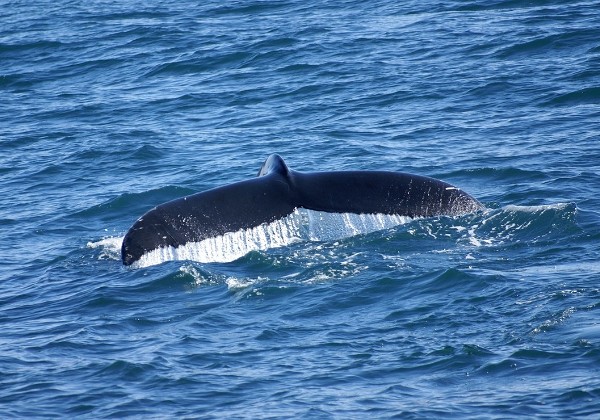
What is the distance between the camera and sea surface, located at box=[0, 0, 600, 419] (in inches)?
308

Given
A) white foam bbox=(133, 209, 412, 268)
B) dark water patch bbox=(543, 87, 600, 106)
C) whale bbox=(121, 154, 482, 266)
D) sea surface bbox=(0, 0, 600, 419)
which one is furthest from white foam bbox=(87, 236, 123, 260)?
dark water patch bbox=(543, 87, 600, 106)

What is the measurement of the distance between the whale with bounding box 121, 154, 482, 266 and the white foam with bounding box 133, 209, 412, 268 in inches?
2.0

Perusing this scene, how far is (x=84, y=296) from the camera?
10039 millimetres

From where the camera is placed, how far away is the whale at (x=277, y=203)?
9.41 meters

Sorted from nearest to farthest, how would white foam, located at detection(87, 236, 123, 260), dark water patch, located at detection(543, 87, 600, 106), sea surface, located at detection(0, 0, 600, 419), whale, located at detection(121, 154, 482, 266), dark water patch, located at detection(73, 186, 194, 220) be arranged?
sea surface, located at detection(0, 0, 600, 419) < whale, located at detection(121, 154, 482, 266) < white foam, located at detection(87, 236, 123, 260) < dark water patch, located at detection(73, 186, 194, 220) < dark water patch, located at detection(543, 87, 600, 106)

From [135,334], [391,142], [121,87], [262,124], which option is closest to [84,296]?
[135,334]

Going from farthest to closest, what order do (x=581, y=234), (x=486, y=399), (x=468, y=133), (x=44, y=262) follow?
(x=468, y=133)
(x=44, y=262)
(x=581, y=234)
(x=486, y=399)

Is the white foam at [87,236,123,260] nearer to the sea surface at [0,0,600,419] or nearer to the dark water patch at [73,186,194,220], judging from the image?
the sea surface at [0,0,600,419]

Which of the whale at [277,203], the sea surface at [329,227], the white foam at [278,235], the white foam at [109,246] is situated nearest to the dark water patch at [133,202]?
the sea surface at [329,227]

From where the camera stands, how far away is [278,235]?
10.2 m

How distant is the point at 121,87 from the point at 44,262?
9367mm

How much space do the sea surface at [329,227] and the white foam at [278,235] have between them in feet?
0.38

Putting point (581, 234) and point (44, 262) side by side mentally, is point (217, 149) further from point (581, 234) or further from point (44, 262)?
→ point (581, 234)

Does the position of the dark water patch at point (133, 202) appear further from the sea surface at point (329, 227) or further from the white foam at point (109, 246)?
the white foam at point (109, 246)
